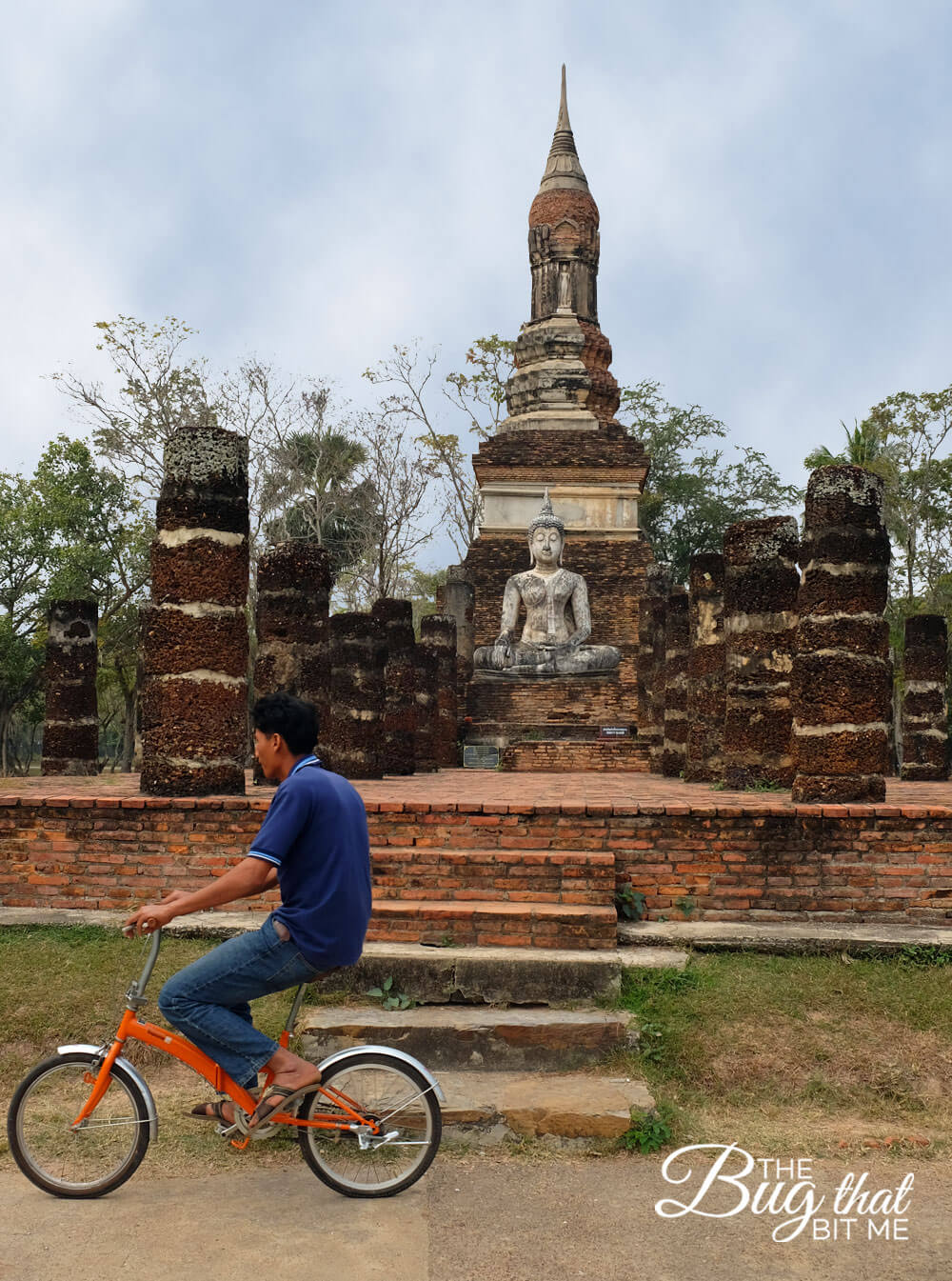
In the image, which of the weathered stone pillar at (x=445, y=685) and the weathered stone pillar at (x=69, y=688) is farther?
the weathered stone pillar at (x=445, y=685)

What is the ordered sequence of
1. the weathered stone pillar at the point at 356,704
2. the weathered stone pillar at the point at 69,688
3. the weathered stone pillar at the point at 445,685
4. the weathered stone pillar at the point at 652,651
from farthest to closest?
the weathered stone pillar at the point at 445,685 → the weathered stone pillar at the point at 652,651 → the weathered stone pillar at the point at 69,688 → the weathered stone pillar at the point at 356,704

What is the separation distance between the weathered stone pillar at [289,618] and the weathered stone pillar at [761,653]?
3792 millimetres

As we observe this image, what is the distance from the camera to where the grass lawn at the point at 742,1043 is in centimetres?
497

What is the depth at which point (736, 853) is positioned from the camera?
730 cm

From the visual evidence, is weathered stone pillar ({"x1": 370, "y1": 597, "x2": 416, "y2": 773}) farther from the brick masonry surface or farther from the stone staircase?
the stone staircase

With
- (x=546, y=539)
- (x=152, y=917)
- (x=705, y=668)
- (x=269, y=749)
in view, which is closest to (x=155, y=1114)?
(x=152, y=917)

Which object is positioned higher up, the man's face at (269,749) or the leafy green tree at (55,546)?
the leafy green tree at (55,546)

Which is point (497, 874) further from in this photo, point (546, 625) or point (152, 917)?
point (546, 625)

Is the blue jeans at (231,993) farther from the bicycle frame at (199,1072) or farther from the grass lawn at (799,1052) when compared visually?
the grass lawn at (799,1052)

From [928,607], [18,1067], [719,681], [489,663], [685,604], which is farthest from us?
[928,607]

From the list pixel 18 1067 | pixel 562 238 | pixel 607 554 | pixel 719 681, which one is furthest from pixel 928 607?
pixel 18 1067

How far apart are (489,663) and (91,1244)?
63.3ft

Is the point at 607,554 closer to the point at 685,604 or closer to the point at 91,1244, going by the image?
the point at 685,604

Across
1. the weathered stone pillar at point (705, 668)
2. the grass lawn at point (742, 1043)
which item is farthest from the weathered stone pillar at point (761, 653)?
the grass lawn at point (742, 1043)
